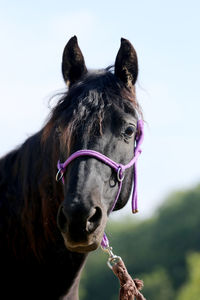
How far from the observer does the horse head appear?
13.5 feet

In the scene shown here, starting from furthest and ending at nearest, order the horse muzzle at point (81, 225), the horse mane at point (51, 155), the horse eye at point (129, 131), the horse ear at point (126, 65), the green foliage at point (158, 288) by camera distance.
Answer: the green foliage at point (158, 288)
the horse ear at point (126, 65)
the horse eye at point (129, 131)
the horse mane at point (51, 155)
the horse muzzle at point (81, 225)

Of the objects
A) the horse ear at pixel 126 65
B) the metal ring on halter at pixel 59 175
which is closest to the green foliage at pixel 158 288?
the horse ear at pixel 126 65

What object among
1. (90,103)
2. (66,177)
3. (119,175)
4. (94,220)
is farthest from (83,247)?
(90,103)

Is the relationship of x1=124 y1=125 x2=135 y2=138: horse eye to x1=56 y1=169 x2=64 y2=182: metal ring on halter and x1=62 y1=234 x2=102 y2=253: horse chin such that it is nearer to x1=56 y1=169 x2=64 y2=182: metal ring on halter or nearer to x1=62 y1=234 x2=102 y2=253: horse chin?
x1=56 y1=169 x2=64 y2=182: metal ring on halter

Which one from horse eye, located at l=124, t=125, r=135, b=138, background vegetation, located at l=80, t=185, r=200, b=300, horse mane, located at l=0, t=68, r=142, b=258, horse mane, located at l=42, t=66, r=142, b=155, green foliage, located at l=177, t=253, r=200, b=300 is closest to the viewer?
horse mane, located at l=42, t=66, r=142, b=155

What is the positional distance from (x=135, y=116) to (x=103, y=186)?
86 cm

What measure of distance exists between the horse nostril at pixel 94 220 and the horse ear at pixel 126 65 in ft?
4.87

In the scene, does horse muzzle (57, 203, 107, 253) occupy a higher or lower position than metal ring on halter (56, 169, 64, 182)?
lower

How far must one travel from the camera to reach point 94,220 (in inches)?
163

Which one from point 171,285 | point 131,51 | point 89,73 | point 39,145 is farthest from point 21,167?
point 171,285

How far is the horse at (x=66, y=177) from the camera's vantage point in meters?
4.39

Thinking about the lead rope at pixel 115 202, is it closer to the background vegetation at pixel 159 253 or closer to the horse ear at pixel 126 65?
the horse ear at pixel 126 65

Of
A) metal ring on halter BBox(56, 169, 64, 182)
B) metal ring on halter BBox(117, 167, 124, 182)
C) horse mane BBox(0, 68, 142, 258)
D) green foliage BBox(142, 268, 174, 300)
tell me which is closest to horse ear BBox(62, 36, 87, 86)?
horse mane BBox(0, 68, 142, 258)

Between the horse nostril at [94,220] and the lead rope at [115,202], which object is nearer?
the horse nostril at [94,220]
